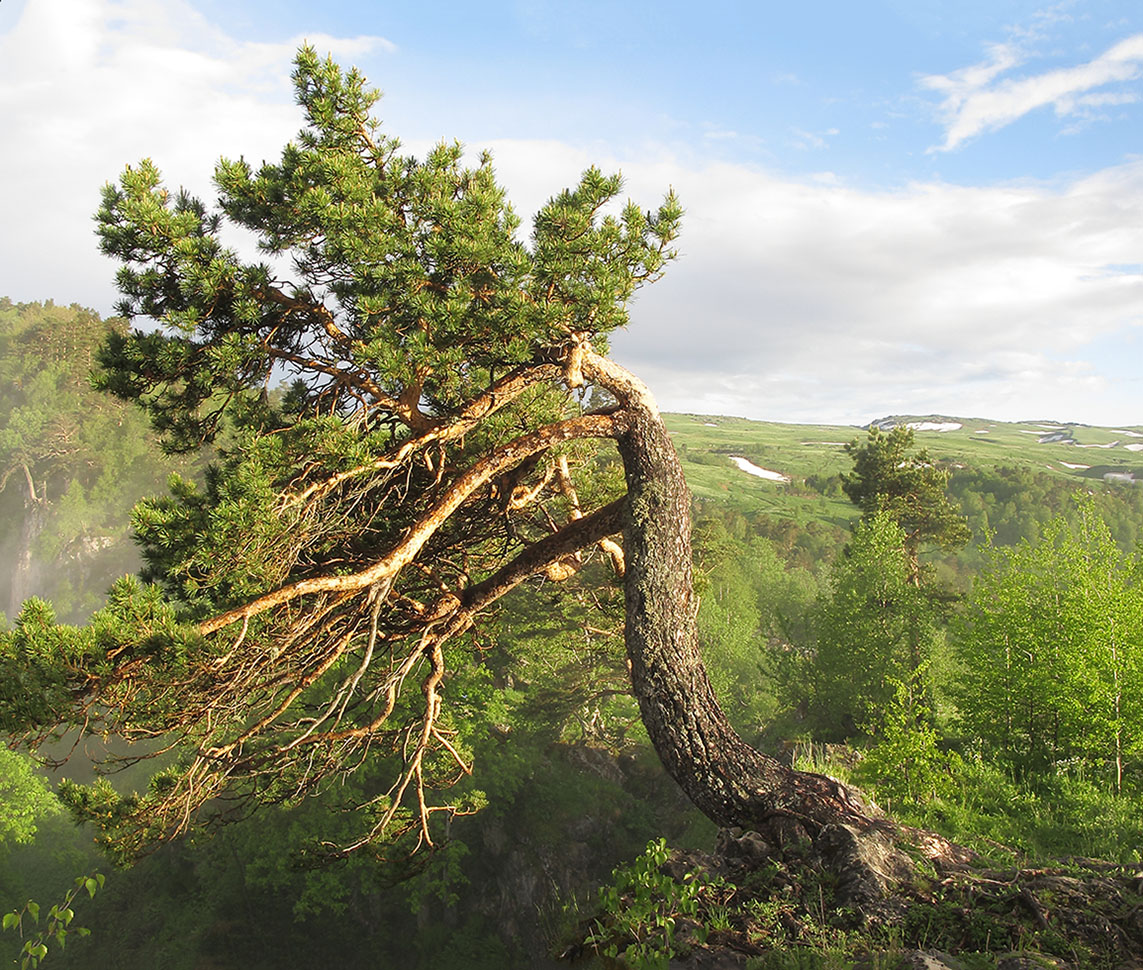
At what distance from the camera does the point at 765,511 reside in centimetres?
11600

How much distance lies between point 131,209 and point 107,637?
397cm

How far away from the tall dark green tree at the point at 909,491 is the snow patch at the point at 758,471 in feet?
400

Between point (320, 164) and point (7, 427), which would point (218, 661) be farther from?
point (7, 427)

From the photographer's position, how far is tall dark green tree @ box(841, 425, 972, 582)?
31.9 m

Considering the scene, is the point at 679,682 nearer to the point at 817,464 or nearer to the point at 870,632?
the point at 870,632

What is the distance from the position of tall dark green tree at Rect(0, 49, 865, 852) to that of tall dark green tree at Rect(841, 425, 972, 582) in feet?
88.7

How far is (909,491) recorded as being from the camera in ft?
105

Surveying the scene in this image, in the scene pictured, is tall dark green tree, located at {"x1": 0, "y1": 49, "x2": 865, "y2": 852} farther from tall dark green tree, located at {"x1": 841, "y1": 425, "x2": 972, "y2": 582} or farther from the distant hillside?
the distant hillside

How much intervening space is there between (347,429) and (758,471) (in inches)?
6487

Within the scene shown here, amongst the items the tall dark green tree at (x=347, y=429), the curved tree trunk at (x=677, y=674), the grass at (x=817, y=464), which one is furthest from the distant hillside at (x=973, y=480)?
the tall dark green tree at (x=347, y=429)

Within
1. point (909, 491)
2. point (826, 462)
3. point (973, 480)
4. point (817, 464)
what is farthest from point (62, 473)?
point (826, 462)

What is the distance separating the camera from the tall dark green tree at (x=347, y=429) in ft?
21.4

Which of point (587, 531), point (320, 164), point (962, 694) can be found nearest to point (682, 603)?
point (587, 531)

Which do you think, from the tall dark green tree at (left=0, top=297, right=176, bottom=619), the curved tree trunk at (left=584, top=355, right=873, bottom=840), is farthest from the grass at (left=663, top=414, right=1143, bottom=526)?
the curved tree trunk at (left=584, top=355, right=873, bottom=840)
